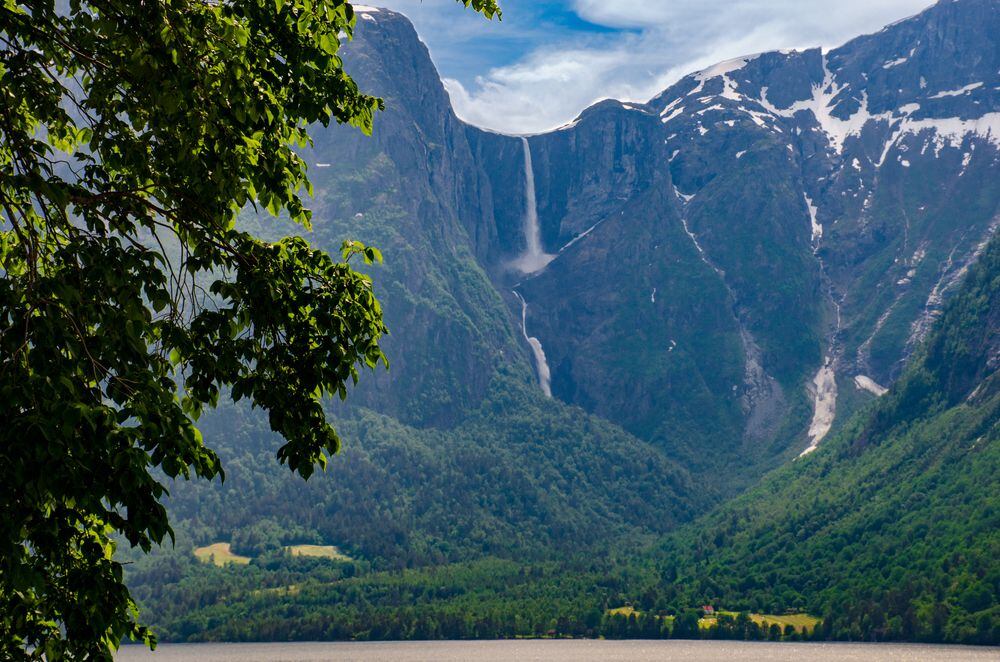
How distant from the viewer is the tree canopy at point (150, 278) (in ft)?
46.6

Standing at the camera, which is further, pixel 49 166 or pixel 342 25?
pixel 342 25

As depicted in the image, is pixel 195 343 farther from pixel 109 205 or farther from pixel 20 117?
pixel 20 117

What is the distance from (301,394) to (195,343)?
1605 mm

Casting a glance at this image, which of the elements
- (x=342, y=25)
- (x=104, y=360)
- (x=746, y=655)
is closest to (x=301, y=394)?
(x=104, y=360)

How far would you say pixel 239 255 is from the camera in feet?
55.5

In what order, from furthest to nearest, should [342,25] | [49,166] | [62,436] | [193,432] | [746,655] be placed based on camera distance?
[746,655] → [342,25] → [49,166] → [193,432] → [62,436]

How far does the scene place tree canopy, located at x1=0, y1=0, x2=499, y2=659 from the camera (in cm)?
1420

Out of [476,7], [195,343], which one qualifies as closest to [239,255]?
[195,343]

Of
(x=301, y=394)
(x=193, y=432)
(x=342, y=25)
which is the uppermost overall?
(x=342, y=25)

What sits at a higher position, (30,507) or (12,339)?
(12,339)

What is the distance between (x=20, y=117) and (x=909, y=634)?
658ft

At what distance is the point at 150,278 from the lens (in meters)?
15.9

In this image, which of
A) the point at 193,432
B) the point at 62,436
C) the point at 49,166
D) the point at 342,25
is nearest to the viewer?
the point at 62,436

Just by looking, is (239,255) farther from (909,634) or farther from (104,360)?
(909,634)
